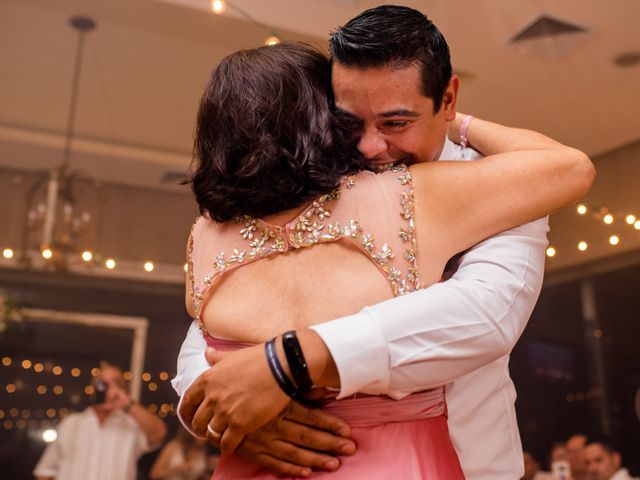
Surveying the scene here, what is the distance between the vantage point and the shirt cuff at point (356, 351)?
2.71 feet

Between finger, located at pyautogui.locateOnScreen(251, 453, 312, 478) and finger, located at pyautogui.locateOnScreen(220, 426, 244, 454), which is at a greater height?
finger, located at pyautogui.locateOnScreen(220, 426, 244, 454)

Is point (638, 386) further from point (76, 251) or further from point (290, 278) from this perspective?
point (290, 278)

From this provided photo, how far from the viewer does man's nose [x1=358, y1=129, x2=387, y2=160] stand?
3.41 feet

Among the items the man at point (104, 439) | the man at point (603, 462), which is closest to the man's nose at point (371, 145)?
the man at point (603, 462)

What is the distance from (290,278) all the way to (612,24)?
10.7 feet

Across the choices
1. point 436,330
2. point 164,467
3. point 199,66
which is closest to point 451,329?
point 436,330

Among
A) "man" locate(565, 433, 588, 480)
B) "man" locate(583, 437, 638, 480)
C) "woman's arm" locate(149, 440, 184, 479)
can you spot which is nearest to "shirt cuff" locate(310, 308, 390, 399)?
"man" locate(583, 437, 638, 480)

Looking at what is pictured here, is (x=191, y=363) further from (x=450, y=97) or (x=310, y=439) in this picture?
(x=450, y=97)

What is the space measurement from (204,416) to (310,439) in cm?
13

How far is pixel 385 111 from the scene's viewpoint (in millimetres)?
1035

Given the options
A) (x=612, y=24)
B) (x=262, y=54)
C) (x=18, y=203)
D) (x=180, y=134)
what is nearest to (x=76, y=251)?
(x=18, y=203)

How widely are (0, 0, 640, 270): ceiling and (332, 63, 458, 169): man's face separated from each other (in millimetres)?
2378

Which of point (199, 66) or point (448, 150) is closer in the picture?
point (448, 150)

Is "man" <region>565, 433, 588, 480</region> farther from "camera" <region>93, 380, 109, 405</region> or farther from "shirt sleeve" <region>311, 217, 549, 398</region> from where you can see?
"shirt sleeve" <region>311, 217, 549, 398</region>
